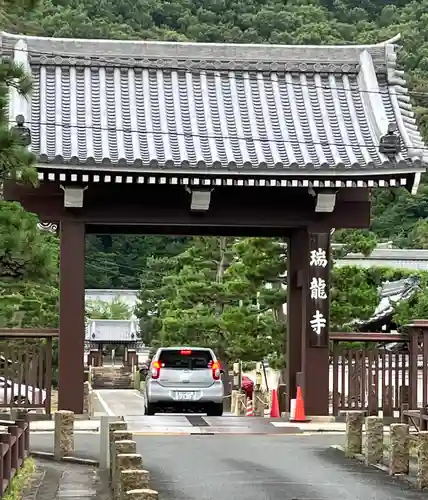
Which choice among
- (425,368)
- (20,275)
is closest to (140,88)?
(425,368)

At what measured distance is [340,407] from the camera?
66.2 ft

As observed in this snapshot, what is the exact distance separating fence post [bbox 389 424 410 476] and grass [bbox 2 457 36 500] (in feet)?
13.9

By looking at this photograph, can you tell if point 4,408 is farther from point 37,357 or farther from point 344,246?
point 344,246

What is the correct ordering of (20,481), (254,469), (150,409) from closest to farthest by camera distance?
1. (20,481)
2. (254,469)
3. (150,409)

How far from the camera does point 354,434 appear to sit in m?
14.5

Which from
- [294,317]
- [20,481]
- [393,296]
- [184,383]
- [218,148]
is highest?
[218,148]

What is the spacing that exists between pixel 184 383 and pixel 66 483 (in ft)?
33.1

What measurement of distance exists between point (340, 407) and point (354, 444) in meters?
5.82

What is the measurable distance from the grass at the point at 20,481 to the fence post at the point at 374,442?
4.27m

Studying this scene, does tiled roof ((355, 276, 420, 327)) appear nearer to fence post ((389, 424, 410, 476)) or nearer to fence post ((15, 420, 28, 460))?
fence post ((389, 424, 410, 476))

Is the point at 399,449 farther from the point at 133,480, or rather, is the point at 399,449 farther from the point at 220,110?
the point at 220,110

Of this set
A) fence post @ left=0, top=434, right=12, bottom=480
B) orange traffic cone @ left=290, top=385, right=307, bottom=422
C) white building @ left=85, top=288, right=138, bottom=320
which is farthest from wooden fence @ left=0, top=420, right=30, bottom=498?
white building @ left=85, top=288, right=138, bottom=320

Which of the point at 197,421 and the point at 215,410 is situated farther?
the point at 215,410

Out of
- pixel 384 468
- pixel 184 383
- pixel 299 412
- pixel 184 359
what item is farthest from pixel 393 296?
pixel 384 468
